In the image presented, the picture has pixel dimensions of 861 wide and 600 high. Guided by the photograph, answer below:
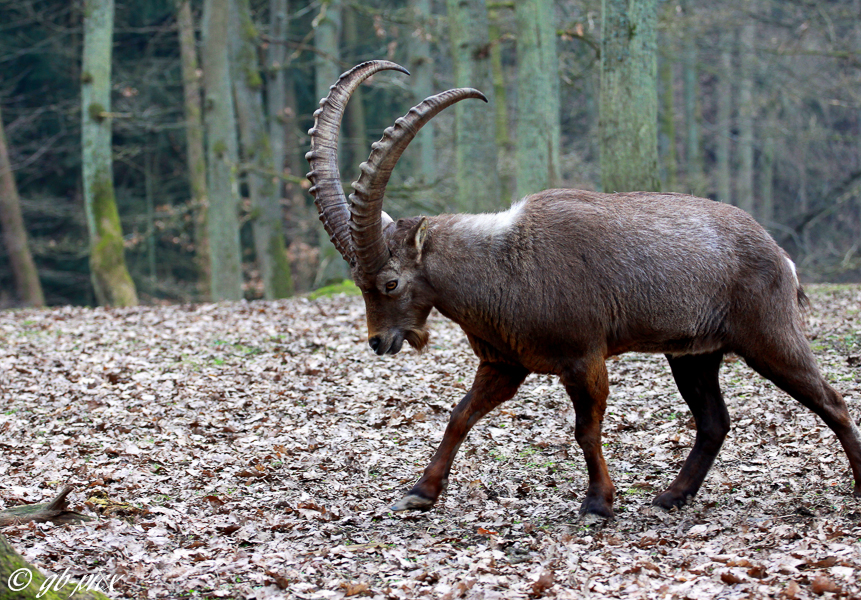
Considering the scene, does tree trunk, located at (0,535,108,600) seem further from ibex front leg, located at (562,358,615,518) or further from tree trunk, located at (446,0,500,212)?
tree trunk, located at (446,0,500,212)

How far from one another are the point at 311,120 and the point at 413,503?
25.1 meters

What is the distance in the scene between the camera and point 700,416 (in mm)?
6473

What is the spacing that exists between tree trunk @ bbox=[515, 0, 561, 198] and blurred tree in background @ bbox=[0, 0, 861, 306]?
1.75m

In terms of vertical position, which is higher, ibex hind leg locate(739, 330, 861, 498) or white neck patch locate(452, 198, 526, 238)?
white neck patch locate(452, 198, 526, 238)

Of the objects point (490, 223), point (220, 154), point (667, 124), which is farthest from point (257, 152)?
point (490, 223)

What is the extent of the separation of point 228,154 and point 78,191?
12651 mm

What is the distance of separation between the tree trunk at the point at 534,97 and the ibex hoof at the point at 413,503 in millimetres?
9288

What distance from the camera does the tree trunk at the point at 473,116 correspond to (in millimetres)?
16484

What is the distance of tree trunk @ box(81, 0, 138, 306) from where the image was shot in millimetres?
17672

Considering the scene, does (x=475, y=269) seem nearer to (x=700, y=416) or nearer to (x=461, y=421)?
(x=461, y=421)

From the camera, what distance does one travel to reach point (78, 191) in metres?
29.3

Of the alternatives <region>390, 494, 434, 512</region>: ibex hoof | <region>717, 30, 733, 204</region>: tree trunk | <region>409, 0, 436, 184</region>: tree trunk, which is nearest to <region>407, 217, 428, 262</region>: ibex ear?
<region>390, 494, 434, 512</region>: ibex hoof

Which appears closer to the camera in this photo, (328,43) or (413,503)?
(413,503)

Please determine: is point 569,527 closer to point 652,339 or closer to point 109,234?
point 652,339
